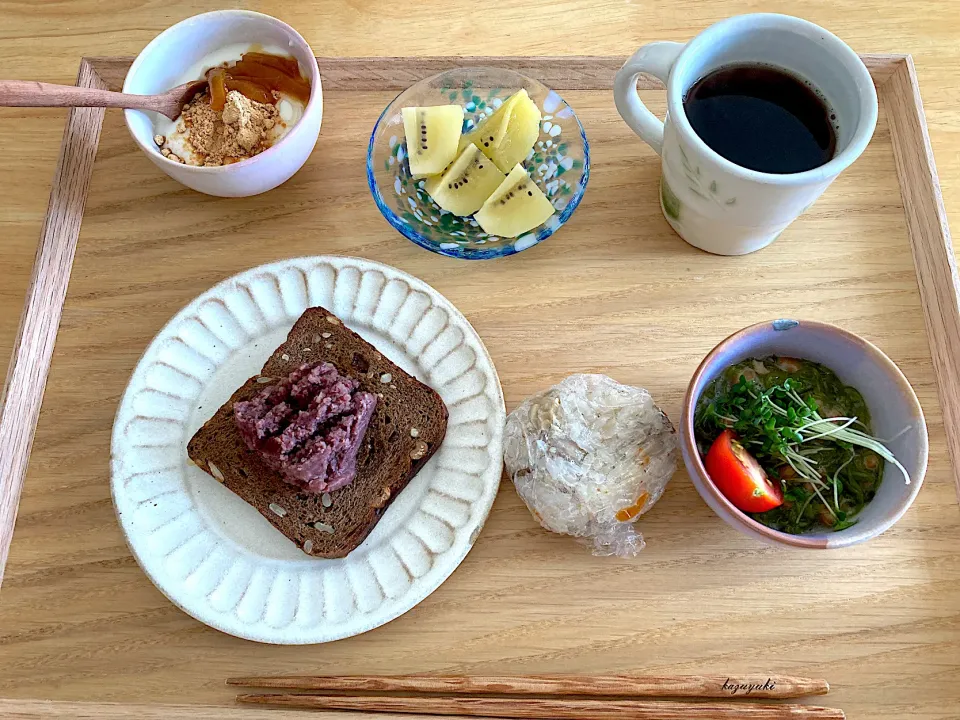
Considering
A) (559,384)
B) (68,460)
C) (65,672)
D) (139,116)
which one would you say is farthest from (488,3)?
(65,672)

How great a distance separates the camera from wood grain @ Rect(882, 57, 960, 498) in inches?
44.4

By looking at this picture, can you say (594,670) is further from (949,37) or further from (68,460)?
(949,37)

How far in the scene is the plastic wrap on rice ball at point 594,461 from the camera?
1030 mm

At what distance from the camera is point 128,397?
3.66 feet

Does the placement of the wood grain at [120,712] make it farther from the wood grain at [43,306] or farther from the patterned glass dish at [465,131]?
the patterned glass dish at [465,131]

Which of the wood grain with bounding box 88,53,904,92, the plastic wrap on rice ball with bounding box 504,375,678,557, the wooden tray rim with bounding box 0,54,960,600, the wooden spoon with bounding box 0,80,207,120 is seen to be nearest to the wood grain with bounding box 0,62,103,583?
the wooden tray rim with bounding box 0,54,960,600

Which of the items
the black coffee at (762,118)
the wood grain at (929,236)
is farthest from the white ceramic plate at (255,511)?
the wood grain at (929,236)

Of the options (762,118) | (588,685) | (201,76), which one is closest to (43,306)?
(201,76)

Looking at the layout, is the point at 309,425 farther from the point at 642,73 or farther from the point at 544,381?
the point at 642,73

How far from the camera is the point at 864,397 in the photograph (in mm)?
1005

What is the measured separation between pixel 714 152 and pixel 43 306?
3.31 feet

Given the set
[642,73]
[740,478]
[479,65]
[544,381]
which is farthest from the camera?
[479,65]

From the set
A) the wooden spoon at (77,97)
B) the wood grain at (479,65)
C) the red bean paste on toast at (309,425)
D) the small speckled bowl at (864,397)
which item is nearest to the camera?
the small speckled bowl at (864,397)

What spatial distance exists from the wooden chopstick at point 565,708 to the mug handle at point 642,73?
29.0 inches
